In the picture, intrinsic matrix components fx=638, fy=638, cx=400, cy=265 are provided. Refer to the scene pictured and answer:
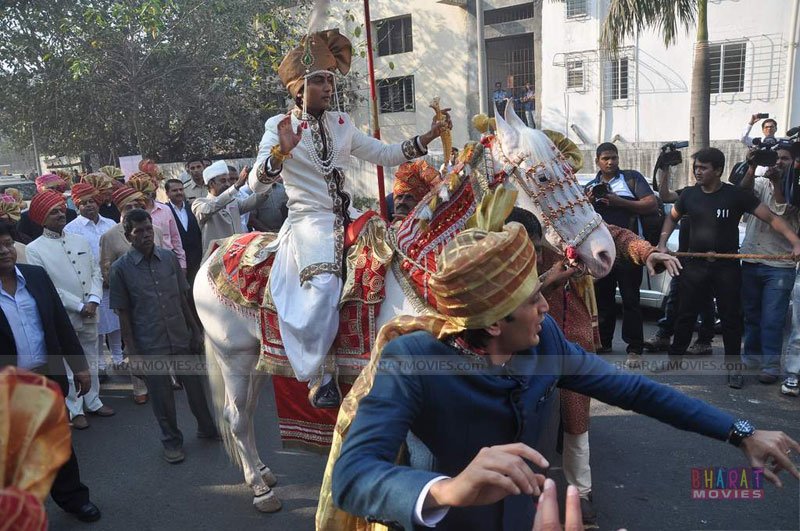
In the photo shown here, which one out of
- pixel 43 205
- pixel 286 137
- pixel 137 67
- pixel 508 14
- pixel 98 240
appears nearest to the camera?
pixel 286 137

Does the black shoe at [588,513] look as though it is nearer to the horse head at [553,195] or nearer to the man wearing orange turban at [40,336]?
the horse head at [553,195]

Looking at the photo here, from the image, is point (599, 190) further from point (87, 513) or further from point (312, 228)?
point (87, 513)

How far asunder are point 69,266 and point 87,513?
250 cm

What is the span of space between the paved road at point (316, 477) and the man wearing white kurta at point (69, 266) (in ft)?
2.94

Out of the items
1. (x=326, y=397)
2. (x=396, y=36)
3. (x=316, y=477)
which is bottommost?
(x=316, y=477)

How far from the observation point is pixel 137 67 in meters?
16.5

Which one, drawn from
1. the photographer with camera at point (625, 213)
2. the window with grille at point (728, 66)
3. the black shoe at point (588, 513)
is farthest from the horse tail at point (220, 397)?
the window with grille at point (728, 66)

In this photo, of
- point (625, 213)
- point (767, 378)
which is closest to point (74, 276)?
point (625, 213)

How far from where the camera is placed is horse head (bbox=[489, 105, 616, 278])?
3236 mm

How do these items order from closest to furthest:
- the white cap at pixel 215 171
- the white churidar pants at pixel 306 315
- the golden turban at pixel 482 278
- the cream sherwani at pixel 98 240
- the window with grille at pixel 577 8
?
1. the golden turban at pixel 482 278
2. the white churidar pants at pixel 306 315
3. the cream sherwani at pixel 98 240
4. the white cap at pixel 215 171
5. the window with grille at pixel 577 8

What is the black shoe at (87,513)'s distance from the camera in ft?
13.8

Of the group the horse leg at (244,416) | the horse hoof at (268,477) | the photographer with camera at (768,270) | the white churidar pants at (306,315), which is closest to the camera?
the white churidar pants at (306,315)

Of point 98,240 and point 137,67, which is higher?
point 137,67

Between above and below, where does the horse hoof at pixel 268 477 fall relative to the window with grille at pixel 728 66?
below
